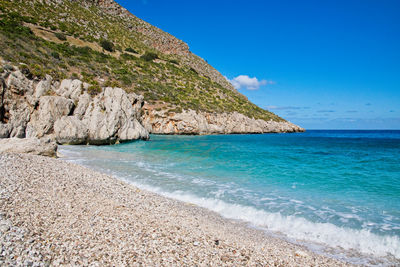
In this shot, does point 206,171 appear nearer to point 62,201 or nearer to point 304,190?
point 304,190

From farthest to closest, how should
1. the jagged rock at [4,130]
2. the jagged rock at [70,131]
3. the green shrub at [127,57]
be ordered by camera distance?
the green shrub at [127,57] → the jagged rock at [70,131] → the jagged rock at [4,130]

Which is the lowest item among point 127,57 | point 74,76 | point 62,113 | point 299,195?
point 299,195

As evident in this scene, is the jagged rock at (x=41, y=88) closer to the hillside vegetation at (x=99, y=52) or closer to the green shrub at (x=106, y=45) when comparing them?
the hillside vegetation at (x=99, y=52)

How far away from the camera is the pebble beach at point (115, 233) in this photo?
3604 mm

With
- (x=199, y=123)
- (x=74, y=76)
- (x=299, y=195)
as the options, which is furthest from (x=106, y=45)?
(x=299, y=195)

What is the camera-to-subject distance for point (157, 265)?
358 centimetres

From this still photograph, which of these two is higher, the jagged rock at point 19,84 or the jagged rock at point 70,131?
the jagged rock at point 19,84

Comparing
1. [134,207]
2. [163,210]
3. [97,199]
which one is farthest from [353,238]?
[97,199]

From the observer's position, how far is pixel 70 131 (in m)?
21.5

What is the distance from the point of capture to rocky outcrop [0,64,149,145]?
19.8 m

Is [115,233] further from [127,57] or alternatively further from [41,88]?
[127,57]

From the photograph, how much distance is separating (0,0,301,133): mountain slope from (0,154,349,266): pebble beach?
2474cm

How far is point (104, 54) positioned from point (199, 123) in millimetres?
25685

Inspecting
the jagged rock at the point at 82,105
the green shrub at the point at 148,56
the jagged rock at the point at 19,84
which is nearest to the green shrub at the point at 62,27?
the green shrub at the point at 148,56
